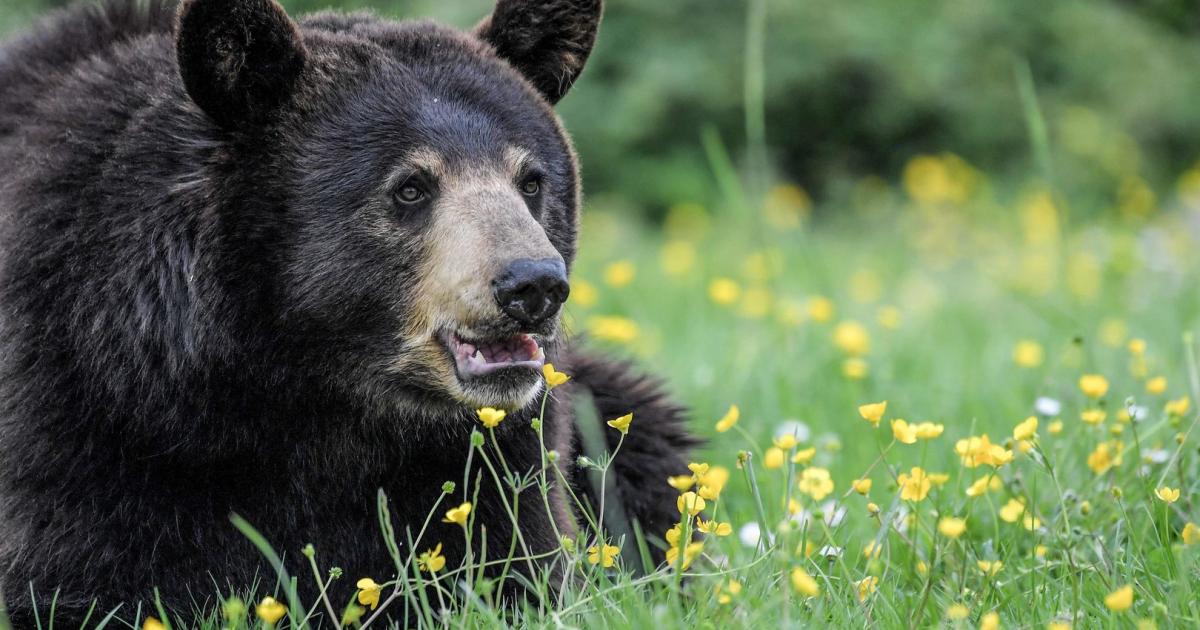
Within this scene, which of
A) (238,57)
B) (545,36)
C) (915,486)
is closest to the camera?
(915,486)

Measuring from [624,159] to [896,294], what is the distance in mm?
3841

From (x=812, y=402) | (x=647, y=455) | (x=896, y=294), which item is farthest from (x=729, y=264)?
(x=647, y=455)

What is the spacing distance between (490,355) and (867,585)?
3.10 feet

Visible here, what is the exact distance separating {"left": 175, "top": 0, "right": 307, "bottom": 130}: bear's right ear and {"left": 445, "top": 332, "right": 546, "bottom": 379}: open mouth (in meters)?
0.68

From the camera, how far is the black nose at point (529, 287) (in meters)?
2.83

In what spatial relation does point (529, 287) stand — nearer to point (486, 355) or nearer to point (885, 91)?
point (486, 355)

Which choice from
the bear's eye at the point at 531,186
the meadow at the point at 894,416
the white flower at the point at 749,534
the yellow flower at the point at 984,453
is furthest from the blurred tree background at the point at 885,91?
the yellow flower at the point at 984,453

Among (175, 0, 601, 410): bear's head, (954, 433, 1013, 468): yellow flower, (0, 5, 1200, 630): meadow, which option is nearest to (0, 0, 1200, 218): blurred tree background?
(0, 5, 1200, 630): meadow

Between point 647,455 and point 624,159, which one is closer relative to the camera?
point 647,455

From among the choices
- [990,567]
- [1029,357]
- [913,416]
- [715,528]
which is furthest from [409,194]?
[1029,357]

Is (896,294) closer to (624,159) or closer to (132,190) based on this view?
(624,159)

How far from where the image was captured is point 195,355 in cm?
298

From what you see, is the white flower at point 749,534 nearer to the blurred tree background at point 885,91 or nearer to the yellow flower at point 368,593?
the yellow flower at point 368,593

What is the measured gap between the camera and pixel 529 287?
284 cm
